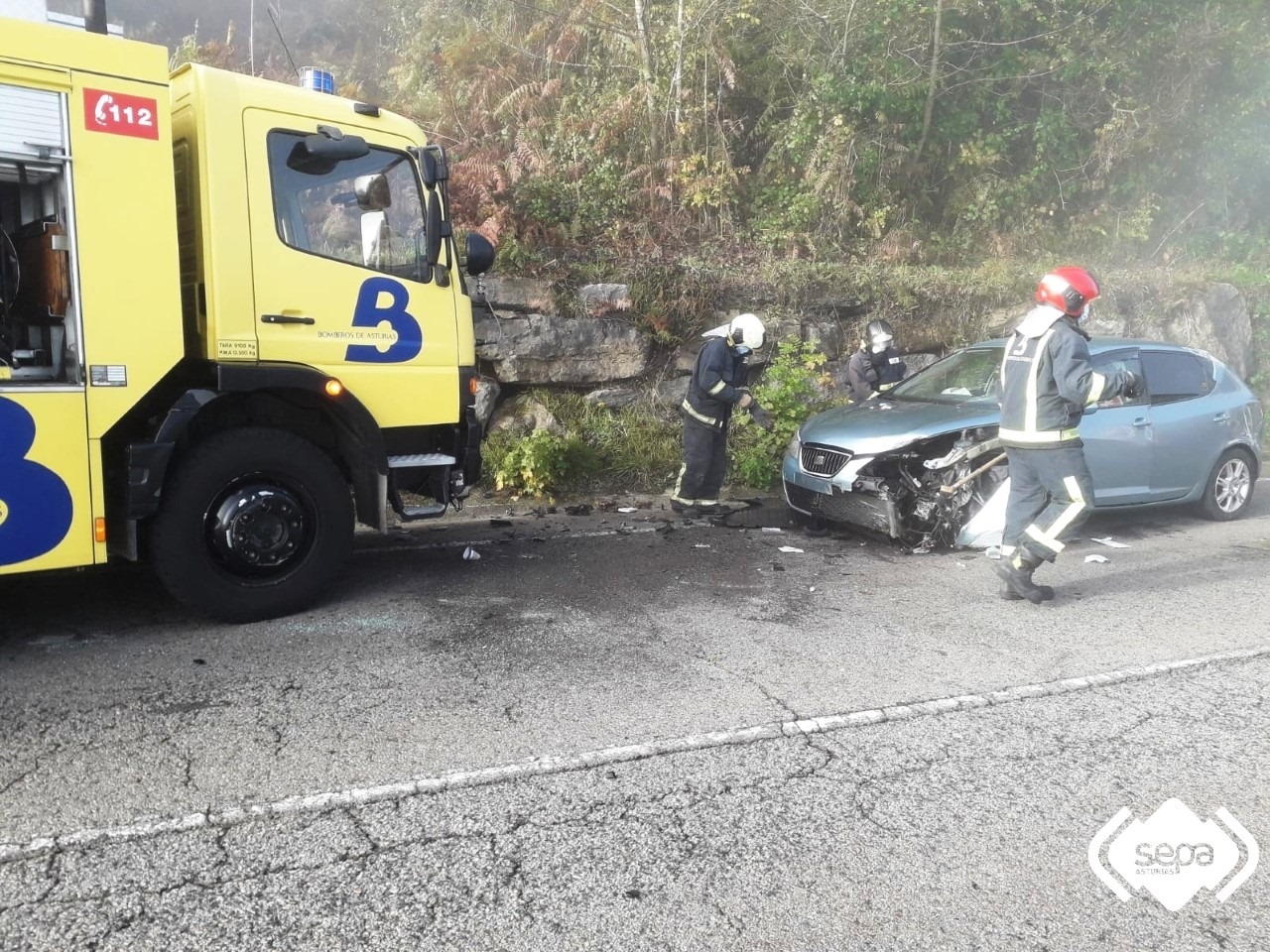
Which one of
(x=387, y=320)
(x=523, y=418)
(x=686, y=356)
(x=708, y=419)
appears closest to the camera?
(x=387, y=320)

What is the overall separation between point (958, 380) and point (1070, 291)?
2.30 metres

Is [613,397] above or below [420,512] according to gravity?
above

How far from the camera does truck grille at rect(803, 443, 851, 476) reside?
→ 289 inches

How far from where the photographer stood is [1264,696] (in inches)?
178

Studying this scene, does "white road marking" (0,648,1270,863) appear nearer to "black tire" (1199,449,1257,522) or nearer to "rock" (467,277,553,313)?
"black tire" (1199,449,1257,522)

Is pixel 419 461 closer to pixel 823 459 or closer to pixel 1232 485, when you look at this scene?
pixel 823 459

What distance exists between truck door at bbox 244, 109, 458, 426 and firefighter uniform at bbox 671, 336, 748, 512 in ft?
9.53

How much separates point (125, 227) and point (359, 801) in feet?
9.88

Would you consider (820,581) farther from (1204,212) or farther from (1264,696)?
(1204,212)

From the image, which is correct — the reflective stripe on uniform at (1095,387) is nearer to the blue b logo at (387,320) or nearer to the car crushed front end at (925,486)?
the car crushed front end at (925,486)

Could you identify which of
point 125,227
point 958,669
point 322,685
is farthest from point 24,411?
point 958,669

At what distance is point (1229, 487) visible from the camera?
8688 mm

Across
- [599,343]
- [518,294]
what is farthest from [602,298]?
[518,294]

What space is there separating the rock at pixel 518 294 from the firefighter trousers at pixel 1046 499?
17.3ft
